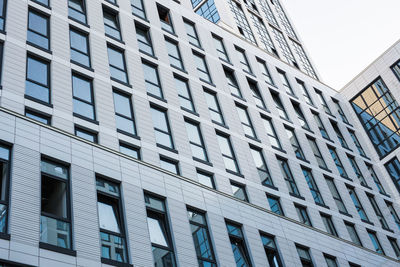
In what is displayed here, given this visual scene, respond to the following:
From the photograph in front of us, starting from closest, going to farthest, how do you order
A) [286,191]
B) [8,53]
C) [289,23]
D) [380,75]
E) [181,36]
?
[8,53] < [286,191] < [181,36] < [380,75] < [289,23]

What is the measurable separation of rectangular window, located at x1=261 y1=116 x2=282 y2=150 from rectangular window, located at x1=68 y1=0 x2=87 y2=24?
47.7 ft

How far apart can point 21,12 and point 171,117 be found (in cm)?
982

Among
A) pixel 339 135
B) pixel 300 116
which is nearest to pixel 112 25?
pixel 300 116

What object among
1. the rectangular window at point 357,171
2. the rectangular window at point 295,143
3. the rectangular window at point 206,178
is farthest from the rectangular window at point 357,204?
the rectangular window at point 206,178

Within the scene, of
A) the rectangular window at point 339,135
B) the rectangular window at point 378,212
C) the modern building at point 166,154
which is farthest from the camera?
the rectangular window at point 339,135

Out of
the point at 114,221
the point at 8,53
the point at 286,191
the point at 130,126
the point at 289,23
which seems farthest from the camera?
the point at 289,23

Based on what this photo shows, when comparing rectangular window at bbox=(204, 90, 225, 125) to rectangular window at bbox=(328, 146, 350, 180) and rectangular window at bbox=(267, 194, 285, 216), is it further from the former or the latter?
rectangular window at bbox=(328, 146, 350, 180)

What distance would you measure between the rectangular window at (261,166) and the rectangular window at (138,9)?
11.9 meters

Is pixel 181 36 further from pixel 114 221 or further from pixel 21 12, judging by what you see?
pixel 114 221

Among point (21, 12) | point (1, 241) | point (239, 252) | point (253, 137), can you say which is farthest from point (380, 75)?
point (1, 241)

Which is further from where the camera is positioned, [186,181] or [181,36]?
[181,36]

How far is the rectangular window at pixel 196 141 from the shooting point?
29891 millimetres

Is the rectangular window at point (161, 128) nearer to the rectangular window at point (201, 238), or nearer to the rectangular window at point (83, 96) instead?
→ the rectangular window at point (83, 96)

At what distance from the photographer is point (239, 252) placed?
25812 millimetres
